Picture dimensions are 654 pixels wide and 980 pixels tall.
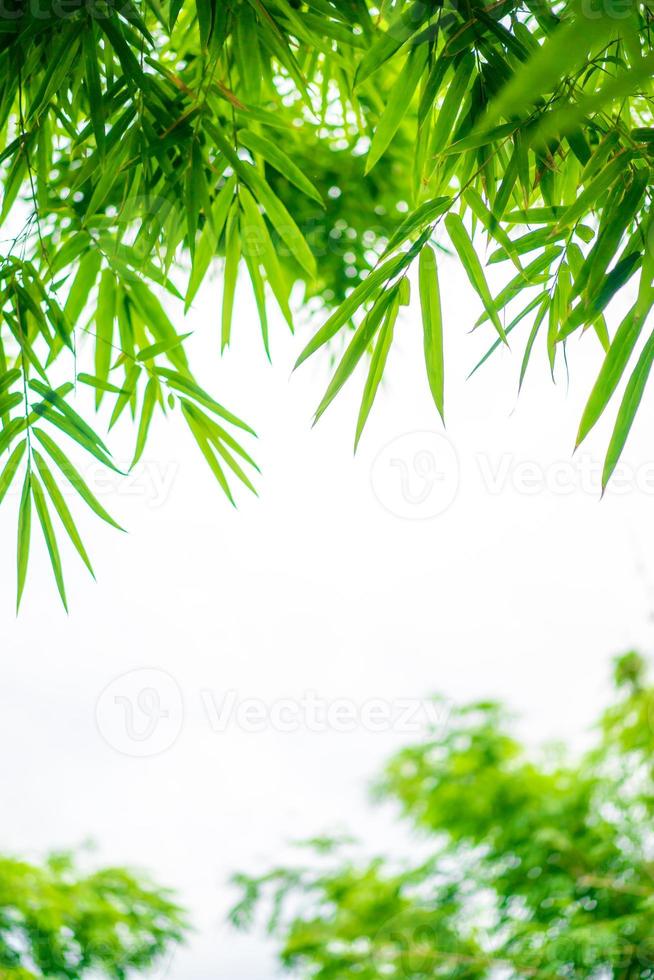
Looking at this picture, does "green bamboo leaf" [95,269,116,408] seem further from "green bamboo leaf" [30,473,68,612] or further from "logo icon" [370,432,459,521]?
"logo icon" [370,432,459,521]

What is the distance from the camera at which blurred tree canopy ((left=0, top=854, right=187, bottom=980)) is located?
194cm

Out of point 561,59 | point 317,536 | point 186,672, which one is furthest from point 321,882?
point 561,59

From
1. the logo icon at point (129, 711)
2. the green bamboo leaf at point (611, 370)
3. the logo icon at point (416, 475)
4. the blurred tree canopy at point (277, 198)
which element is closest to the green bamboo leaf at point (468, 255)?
the blurred tree canopy at point (277, 198)

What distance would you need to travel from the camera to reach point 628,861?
202 cm

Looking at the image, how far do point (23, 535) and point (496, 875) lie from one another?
193 centimetres

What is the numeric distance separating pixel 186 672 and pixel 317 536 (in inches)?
36.6

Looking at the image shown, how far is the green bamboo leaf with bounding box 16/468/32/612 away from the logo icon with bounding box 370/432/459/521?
0.79m

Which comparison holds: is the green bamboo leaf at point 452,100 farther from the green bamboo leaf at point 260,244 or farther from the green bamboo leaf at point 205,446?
the green bamboo leaf at point 205,446

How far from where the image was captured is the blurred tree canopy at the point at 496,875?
1.92 m

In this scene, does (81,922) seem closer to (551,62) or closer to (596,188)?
(596,188)

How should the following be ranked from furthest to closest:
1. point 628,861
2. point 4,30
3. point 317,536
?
point 317,536
point 628,861
point 4,30

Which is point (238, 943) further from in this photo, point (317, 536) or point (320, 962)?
point (317, 536)

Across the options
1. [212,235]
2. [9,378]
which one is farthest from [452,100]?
[9,378]

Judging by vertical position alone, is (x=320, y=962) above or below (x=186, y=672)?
below
